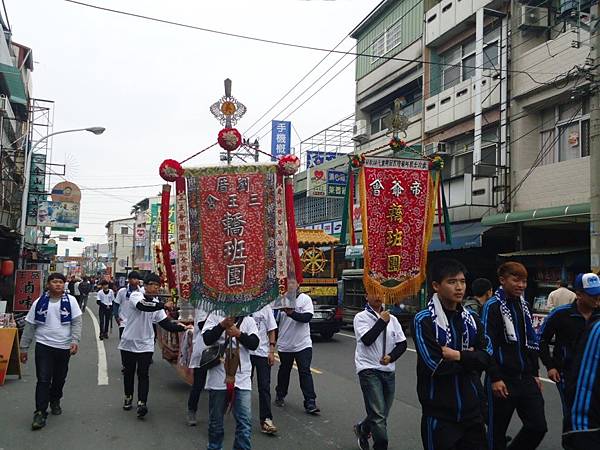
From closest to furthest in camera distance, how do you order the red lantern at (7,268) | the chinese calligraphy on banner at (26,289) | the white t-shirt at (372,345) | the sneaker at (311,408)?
the white t-shirt at (372,345)
the sneaker at (311,408)
the chinese calligraphy on banner at (26,289)
the red lantern at (7,268)

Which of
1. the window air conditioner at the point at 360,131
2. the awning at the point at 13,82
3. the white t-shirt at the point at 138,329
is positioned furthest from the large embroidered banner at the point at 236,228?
the window air conditioner at the point at 360,131

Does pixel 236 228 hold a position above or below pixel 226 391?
above

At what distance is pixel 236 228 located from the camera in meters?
5.46

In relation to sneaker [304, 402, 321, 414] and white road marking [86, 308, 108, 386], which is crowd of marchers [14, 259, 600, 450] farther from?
white road marking [86, 308, 108, 386]

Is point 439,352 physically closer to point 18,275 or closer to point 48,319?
point 48,319

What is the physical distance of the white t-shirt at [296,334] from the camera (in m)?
7.61

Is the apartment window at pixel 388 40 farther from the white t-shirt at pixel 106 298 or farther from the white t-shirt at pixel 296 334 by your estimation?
the white t-shirt at pixel 296 334

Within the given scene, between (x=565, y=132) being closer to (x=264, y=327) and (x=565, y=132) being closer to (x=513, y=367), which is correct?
(x=264, y=327)

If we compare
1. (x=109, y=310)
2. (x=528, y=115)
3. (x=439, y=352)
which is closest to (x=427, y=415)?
(x=439, y=352)

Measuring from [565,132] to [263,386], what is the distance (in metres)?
12.8

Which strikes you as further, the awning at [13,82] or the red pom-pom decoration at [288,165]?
the awning at [13,82]

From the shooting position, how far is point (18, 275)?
15.8 metres

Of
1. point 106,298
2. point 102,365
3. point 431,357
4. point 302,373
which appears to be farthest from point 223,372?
point 106,298

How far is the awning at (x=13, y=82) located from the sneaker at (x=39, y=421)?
15.2 m
